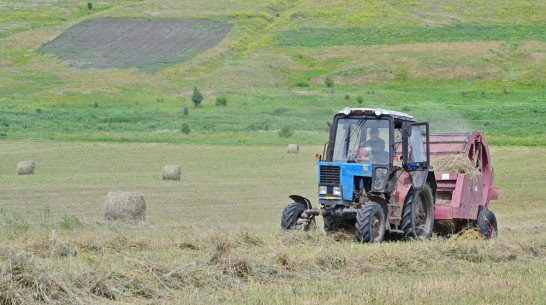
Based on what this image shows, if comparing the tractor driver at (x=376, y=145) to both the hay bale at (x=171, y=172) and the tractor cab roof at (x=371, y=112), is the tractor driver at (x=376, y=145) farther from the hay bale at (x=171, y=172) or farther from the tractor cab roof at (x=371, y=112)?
the hay bale at (x=171, y=172)

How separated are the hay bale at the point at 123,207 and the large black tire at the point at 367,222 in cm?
727

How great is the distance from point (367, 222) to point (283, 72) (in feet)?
267

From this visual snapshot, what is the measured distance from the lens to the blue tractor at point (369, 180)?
14.4m

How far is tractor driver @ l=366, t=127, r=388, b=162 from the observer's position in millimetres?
14773

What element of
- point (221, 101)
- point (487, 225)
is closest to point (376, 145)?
point (487, 225)

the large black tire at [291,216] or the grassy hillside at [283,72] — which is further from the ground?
the grassy hillside at [283,72]

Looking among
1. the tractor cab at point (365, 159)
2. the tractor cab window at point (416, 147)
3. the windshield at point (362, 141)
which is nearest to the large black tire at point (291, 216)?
the tractor cab at point (365, 159)

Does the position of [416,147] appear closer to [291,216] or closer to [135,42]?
[291,216]

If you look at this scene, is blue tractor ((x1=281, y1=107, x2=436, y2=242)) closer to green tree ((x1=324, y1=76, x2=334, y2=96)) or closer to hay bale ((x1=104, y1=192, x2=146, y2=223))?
hay bale ((x1=104, y1=192, x2=146, y2=223))

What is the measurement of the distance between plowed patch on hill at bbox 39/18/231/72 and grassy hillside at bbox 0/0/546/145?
896 mm

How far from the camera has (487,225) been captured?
17.3 meters

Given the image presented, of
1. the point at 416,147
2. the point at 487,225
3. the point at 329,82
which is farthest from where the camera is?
the point at 329,82

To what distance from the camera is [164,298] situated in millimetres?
9609

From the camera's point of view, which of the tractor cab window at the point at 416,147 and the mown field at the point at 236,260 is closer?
the mown field at the point at 236,260
